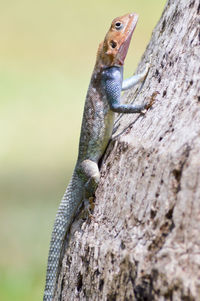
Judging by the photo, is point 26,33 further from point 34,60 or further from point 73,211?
point 73,211

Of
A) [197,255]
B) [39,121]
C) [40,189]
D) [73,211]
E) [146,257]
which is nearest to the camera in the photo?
[197,255]

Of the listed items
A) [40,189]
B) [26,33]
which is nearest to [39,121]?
[40,189]

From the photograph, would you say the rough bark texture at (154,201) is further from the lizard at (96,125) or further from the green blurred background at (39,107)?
the green blurred background at (39,107)

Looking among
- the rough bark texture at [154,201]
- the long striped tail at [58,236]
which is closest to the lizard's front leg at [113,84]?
the rough bark texture at [154,201]

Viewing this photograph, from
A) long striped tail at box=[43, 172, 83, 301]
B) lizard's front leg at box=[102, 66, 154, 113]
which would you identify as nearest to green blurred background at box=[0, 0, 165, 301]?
long striped tail at box=[43, 172, 83, 301]

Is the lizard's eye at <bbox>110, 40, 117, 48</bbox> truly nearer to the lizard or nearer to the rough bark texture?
the lizard

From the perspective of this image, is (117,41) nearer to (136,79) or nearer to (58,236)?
(136,79)
